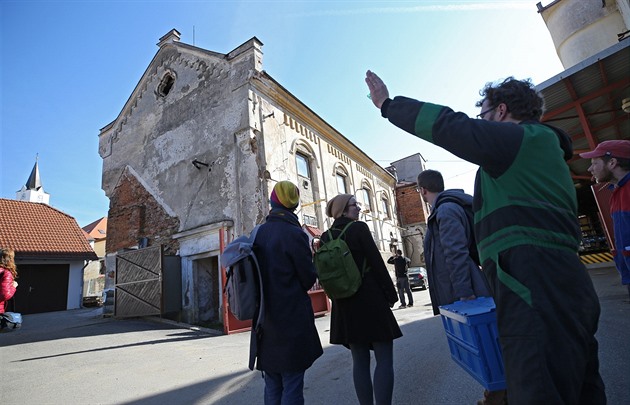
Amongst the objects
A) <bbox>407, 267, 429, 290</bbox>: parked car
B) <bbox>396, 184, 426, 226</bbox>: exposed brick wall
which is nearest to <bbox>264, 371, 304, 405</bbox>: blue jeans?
<bbox>407, 267, 429, 290</bbox>: parked car

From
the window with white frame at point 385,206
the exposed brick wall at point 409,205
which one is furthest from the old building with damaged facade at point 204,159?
the exposed brick wall at point 409,205

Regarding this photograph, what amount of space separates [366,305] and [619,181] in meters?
2.38

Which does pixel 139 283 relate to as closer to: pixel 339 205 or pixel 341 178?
pixel 341 178

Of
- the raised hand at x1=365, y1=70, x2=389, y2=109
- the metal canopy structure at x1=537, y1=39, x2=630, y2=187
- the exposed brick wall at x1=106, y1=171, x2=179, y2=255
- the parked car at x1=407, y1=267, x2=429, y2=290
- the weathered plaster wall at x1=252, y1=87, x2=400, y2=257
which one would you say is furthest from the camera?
the parked car at x1=407, y1=267, x2=429, y2=290

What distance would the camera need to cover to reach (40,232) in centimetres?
1895

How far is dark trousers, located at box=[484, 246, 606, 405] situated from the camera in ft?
3.62

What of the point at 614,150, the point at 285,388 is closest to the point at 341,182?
the point at 614,150

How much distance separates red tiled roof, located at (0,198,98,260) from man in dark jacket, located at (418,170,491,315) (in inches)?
835

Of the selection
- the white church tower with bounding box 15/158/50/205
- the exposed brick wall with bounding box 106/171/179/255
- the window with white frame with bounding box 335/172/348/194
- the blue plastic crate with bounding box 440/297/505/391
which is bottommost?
the blue plastic crate with bounding box 440/297/505/391

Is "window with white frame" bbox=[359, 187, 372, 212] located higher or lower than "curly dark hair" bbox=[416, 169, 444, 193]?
higher

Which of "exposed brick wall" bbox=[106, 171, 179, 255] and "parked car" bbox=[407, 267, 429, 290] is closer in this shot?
"exposed brick wall" bbox=[106, 171, 179, 255]

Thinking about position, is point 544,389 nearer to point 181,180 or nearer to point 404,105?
point 404,105

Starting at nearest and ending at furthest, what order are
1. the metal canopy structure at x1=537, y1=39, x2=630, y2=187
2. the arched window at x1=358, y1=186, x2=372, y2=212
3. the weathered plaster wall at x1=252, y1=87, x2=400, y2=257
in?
the metal canopy structure at x1=537, y1=39, x2=630, y2=187 < the weathered plaster wall at x1=252, y1=87, x2=400, y2=257 < the arched window at x1=358, y1=186, x2=372, y2=212

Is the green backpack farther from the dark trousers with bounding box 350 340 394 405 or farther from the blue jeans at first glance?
the blue jeans
